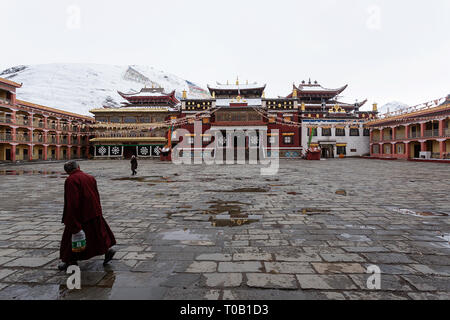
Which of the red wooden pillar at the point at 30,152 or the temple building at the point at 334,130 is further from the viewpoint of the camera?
the temple building at the point at 334,130

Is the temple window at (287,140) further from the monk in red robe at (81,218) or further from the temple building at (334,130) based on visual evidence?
the monk in red robe at (81,218)

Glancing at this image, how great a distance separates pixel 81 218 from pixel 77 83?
466 ft

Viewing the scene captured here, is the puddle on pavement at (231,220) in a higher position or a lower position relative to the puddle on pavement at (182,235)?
higher

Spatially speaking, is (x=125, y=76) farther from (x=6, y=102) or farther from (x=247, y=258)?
(x=247, y=258)

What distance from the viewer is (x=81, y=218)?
2.99m

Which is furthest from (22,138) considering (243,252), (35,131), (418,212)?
(418,212)

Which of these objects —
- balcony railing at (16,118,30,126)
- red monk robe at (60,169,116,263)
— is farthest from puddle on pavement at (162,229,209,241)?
balcony railing at (16,118,30,126)

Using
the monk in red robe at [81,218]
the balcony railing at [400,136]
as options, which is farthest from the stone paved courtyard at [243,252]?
the balcony railing at [400,136]

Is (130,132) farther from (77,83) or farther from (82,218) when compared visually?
(77,83)

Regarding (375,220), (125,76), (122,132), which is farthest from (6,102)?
(125,76)

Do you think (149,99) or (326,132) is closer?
(326,132)

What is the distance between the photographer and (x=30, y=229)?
4.80 meters

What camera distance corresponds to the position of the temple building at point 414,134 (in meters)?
30.3

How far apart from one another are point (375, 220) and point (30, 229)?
7.15 meters
